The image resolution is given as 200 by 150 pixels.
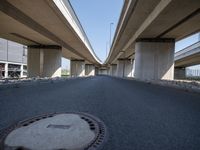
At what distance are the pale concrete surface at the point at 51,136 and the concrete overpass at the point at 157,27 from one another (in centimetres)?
1137

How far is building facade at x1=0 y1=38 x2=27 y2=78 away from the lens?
70819 millimetres

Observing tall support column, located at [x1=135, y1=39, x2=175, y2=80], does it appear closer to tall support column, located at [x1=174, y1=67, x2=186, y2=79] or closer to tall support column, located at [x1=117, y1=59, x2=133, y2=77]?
tall support column, located at [x1=117, y1=59, x2=133, y2=77]

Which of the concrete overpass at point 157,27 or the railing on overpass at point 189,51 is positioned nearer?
the concrete overpass at point 157,27

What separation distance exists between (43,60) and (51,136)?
32.0 meters

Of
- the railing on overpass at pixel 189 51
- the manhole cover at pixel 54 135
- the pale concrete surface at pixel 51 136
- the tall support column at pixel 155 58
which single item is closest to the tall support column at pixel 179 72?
the railing on overpass at pixel 189 51

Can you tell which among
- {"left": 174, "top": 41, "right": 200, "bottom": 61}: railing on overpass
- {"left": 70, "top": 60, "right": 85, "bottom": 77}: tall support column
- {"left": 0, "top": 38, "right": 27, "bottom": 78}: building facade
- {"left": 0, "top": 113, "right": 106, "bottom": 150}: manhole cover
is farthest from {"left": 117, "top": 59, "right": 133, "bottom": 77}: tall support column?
{"left": 0, "top": 113, "right": 106, "bottom": 150}: manhole cover

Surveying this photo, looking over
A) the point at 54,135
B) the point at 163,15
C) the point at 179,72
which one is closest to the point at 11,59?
the point at 179,72

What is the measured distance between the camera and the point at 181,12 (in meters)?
14.7

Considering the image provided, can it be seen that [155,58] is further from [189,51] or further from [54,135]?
[54,135]

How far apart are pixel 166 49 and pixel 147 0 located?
42.3 ft

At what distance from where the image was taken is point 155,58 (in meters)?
26.0

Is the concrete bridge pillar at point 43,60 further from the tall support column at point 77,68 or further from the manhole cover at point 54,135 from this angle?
the tall support column at point 77,68

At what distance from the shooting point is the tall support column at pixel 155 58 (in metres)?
25.7

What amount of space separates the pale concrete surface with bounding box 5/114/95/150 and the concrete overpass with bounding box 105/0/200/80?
11.4 m
